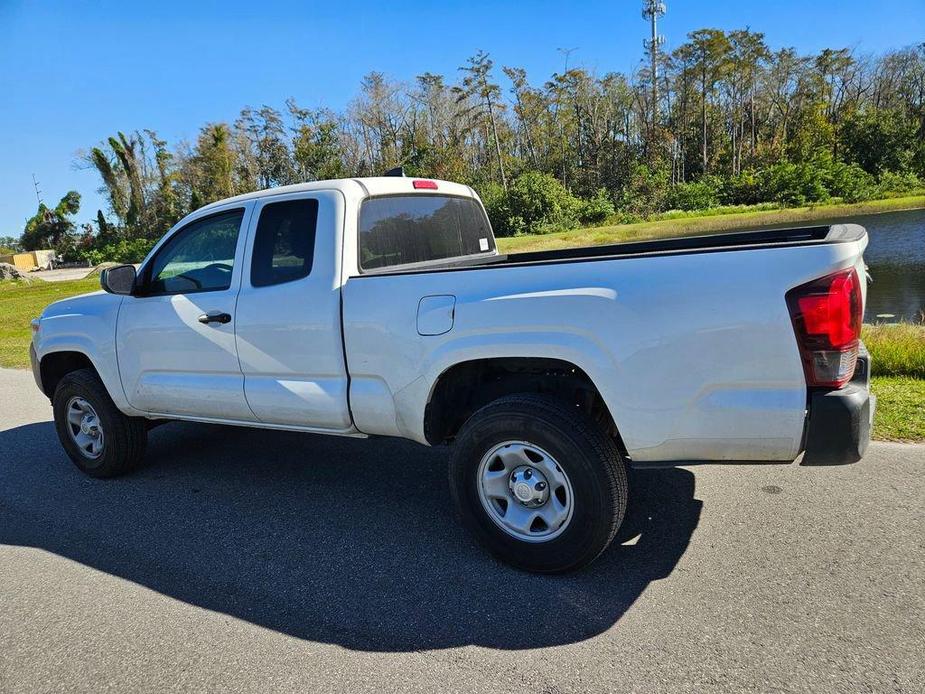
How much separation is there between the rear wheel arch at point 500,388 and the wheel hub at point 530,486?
39 centimetres

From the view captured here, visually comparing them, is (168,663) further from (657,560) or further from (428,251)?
(428,251)

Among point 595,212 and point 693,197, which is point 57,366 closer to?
point 595,212

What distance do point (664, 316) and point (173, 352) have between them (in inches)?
130

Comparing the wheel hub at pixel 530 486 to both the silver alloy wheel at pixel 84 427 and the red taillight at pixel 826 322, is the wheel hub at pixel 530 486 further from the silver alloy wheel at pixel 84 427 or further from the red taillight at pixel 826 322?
the silver alloy wheel at pixel 84 427

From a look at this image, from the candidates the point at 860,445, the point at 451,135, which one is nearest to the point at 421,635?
the point at 860,445

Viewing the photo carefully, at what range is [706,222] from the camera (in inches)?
1499

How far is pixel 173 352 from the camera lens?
15.0ft

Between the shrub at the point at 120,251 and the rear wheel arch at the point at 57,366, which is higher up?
the shrub at the point at 120,251

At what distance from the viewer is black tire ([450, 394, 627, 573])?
313cm

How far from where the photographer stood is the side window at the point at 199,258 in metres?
4.44

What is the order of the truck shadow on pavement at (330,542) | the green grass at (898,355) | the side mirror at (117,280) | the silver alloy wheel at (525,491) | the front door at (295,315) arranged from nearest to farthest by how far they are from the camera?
the truck shadow on pavement at (330,542)
the silver alloy wheel at (525,491)
the front door at (295,315)
the side mirror at (117,280)
the green grass at (898,355)

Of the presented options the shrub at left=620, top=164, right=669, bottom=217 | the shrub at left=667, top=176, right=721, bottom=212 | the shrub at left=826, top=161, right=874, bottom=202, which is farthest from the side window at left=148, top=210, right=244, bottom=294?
the shrub at left=826, top=161, right=874, bottom=202

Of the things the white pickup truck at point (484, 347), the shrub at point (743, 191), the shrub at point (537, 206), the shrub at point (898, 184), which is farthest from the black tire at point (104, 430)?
the shrub at point (898, 184)

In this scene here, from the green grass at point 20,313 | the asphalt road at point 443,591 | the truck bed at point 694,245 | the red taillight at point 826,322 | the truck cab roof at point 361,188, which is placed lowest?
the asphalt road at point 443,591
